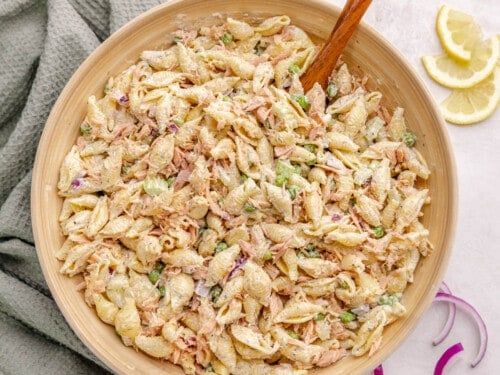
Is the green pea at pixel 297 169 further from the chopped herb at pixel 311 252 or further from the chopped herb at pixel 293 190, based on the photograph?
the chopped herb at pixel 311 252

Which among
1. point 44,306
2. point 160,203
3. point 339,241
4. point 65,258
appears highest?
point 339,241

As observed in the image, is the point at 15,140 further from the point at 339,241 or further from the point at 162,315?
the point at 339,241

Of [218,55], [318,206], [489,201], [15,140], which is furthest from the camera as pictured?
[489,201]

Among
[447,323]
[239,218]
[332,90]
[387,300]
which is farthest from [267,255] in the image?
[447,323]

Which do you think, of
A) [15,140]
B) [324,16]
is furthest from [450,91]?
[15,140]

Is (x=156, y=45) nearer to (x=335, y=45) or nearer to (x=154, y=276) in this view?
(x=335, y=45)

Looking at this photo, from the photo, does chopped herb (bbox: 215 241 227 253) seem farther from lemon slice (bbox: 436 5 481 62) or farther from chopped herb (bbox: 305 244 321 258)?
lemon slice (bbox: 436 5 481 62)
